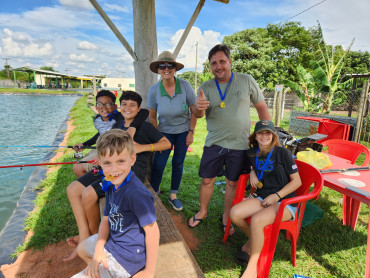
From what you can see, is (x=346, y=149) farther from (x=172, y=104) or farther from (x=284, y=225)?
(x=172, y=104)

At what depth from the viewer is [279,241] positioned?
A: 261 cm

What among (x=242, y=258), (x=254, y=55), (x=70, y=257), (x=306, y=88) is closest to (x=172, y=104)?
(x=242, y=258)

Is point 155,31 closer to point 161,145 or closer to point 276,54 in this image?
point 161,145

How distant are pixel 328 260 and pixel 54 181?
457cm

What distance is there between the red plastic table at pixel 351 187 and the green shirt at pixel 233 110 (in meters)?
0.92

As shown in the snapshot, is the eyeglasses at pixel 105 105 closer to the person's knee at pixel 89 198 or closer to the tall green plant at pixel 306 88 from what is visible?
the person's knee at pixel 89 198

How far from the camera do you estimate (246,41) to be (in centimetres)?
2642

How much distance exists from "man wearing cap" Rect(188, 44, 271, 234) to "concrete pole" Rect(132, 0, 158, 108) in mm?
1150

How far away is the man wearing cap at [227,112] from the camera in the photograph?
7.80 feet

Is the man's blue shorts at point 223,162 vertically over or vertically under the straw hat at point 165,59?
under

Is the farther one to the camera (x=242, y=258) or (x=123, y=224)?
(x=242, y=258)

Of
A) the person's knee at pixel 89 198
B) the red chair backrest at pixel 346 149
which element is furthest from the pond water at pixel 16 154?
the red chair backrest at pixel 346 149

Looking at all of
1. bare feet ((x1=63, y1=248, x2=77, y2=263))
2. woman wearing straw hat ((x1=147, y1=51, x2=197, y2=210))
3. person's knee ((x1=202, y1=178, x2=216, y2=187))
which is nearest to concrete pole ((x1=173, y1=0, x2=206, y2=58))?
woman wearing straw hat ((x1=147, y1=51, x2=197, y2=210))

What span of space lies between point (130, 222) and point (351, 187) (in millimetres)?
1973
